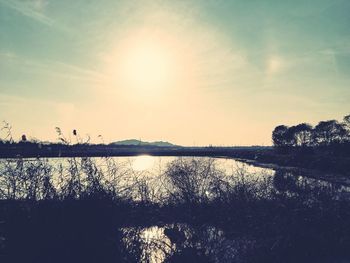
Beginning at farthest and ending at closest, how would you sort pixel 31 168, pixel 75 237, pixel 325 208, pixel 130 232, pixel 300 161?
pixel 300 161 → pixel 325 208 → pixel 31 168 → pixel 130 232 → pixel 75 237

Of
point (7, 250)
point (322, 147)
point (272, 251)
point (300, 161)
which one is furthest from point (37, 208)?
point (322, 147)

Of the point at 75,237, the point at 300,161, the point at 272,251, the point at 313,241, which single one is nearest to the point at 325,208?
the point at 313,241

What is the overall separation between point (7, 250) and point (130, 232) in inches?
134

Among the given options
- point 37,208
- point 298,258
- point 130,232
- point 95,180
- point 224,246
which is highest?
point 95,180

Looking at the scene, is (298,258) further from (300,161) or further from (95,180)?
(300,161)

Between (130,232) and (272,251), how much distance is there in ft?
20.1

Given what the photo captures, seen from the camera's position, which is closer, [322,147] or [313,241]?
[313,241]

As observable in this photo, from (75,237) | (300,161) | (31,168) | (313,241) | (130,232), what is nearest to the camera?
(75,237)

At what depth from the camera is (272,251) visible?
42.7 ft

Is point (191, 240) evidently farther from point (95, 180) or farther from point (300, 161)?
point (300, 161)

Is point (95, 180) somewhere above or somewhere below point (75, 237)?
above

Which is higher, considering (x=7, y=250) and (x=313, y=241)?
(x=7, y=250)

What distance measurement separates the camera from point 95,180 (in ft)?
34.9

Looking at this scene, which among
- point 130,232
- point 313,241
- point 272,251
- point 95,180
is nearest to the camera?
point 130,232
